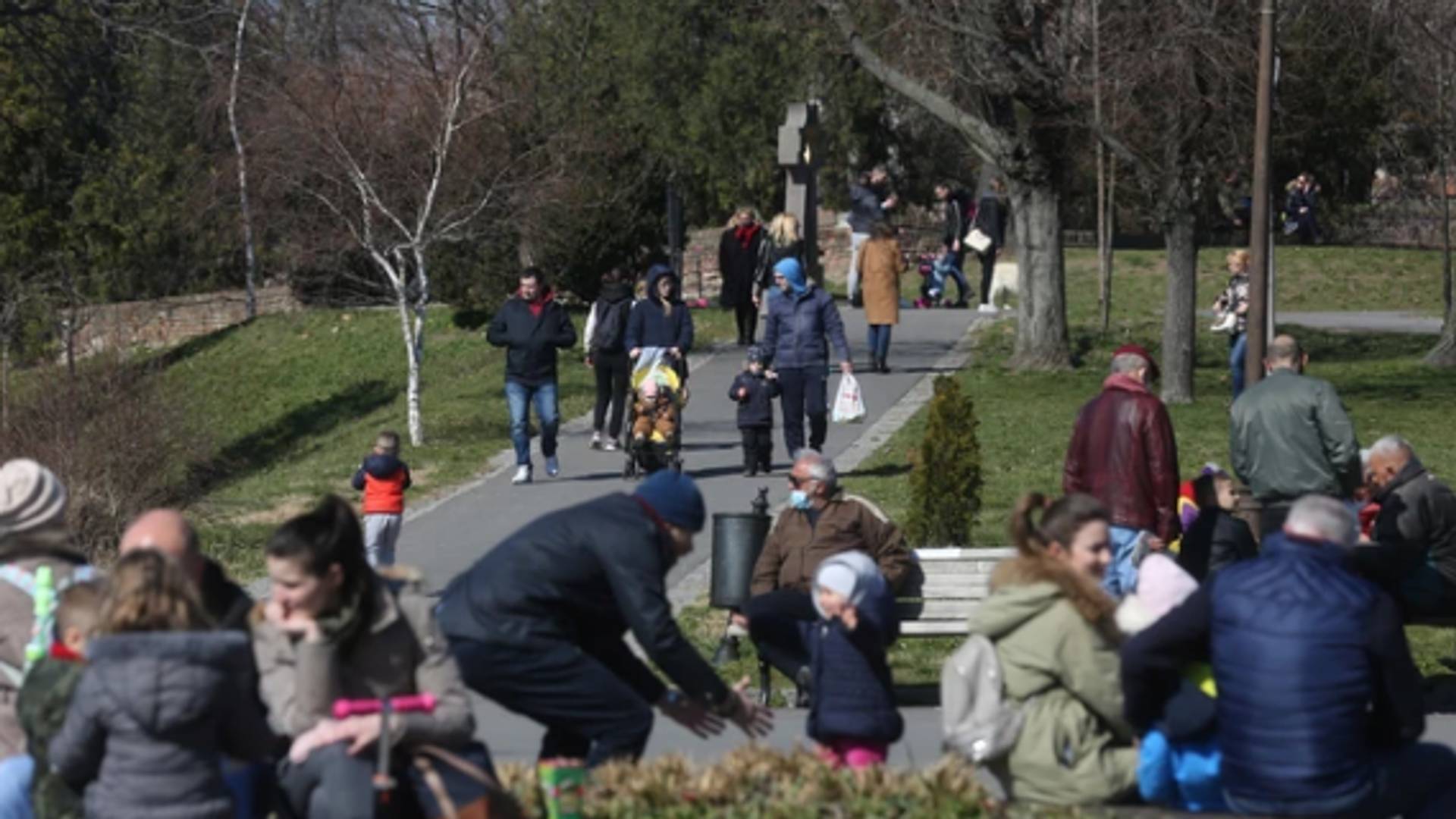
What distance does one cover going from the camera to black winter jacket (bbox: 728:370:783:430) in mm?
18984

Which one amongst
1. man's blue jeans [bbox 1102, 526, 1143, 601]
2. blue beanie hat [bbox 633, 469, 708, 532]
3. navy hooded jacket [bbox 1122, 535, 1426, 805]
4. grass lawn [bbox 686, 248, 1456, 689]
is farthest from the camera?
grass lawn [bbox 686, 248, 1456, 689]

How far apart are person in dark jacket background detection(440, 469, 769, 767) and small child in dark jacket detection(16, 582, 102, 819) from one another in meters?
1.26

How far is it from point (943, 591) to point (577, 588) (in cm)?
472

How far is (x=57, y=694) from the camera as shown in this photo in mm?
6707

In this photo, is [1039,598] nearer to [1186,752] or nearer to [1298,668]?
[1186,752]

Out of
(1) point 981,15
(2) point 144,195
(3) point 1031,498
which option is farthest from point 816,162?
(3) point 1031,498

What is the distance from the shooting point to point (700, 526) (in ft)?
25.9

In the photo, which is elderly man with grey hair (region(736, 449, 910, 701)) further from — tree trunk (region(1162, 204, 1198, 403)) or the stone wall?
the stone wall

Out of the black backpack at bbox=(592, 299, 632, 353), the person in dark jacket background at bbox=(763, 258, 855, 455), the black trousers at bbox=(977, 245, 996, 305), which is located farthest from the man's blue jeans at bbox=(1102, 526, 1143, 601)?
the black trousers at bbox=(977, 245, 996, 305)

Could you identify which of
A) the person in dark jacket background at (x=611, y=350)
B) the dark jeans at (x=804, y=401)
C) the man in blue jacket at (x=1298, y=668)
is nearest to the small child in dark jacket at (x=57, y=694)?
the man in blue jacket at (x=1298, y=668)

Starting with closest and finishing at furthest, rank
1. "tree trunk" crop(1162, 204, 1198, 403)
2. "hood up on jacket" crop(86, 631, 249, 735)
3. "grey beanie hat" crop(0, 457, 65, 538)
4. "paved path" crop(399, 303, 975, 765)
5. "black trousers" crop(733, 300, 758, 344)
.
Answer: "hood up on jacket" crop(86, 631, 249, 735)
"grey beanie hat" crop(0, 457, 65, 538)
"paved path" crop(399, 303, 975, 765)
"tree trunk" crop(1162, 204, 1198, 403)
"black trousers" crop(733, 300, 758, 344)

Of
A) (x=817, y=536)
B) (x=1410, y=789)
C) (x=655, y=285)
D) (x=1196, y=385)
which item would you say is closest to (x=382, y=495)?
(x=817, y=536)

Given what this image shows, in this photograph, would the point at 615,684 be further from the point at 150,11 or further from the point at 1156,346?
the point at 1156,346

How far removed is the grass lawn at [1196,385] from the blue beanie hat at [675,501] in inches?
192
